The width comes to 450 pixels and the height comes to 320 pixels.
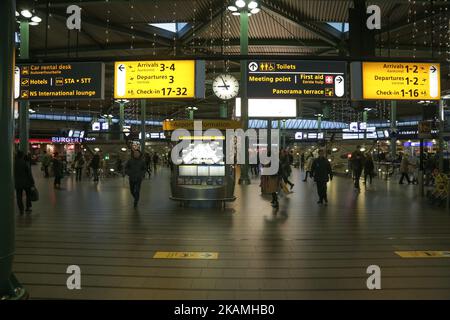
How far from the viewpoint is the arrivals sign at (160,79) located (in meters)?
11.9

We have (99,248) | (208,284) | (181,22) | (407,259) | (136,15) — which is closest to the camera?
(208,284)

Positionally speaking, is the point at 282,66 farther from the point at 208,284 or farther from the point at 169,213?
the point at 208,284

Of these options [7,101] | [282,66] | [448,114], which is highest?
[282,66]

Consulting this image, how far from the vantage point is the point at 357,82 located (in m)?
11.8

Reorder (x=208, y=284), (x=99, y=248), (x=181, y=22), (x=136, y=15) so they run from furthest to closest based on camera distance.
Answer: (x=181, y=22) → (x=136, y=15) → (x=99, y=248) → (x=208, y=284)

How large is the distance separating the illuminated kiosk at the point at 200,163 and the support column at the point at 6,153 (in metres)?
8.38

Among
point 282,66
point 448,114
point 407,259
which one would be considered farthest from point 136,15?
point 407,259

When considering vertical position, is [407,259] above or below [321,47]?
below

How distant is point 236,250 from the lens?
22.6 feet

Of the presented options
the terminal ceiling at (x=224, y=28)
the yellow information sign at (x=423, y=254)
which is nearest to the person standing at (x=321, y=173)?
the yellow information sign at (x=423, y=254)

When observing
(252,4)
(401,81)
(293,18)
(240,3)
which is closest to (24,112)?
(240,3)

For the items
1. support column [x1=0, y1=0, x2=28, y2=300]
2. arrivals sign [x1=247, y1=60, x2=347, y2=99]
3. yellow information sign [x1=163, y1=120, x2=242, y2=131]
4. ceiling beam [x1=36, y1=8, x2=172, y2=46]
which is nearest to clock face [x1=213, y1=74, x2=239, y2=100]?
yellow information sign [x1=163, y1=120, x2=242, y2=131]

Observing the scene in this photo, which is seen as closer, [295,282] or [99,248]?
[295,282]

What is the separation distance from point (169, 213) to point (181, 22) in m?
16.2
